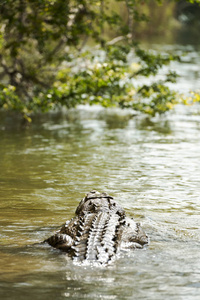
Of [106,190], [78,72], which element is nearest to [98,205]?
[106,190]

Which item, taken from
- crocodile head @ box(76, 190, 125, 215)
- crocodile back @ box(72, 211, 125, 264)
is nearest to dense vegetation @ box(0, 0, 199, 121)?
crocodile head @ box(76, 190, 125, 215)

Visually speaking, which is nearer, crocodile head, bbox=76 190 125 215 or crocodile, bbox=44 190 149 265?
crocodile, bbox=44 190 149 265

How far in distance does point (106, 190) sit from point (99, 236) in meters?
3.60

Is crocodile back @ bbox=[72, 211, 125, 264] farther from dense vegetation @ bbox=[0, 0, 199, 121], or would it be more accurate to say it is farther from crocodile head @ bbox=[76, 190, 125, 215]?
dense vegetation @ bbox=[0, 0, 199, 121]

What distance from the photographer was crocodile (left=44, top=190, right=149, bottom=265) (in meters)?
6.84

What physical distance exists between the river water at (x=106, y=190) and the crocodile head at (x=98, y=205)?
1.22 feet

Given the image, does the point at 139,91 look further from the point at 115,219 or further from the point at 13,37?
the point at 115,219

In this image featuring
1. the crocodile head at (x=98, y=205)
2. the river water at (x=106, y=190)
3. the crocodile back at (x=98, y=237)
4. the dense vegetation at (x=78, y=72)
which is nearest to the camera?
the river water at (x=106, y=190)

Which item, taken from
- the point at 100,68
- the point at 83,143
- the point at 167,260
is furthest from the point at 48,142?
the point at 167,260

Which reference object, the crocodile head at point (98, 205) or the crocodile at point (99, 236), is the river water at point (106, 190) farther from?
the crocodile head at point (98, 205)

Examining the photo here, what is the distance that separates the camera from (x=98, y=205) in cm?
881

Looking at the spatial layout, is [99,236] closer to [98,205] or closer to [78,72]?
[98,205]

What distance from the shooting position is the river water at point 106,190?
617 centimetres

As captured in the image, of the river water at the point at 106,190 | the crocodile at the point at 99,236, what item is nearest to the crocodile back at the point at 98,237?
the crocodile at the point at 99,236
